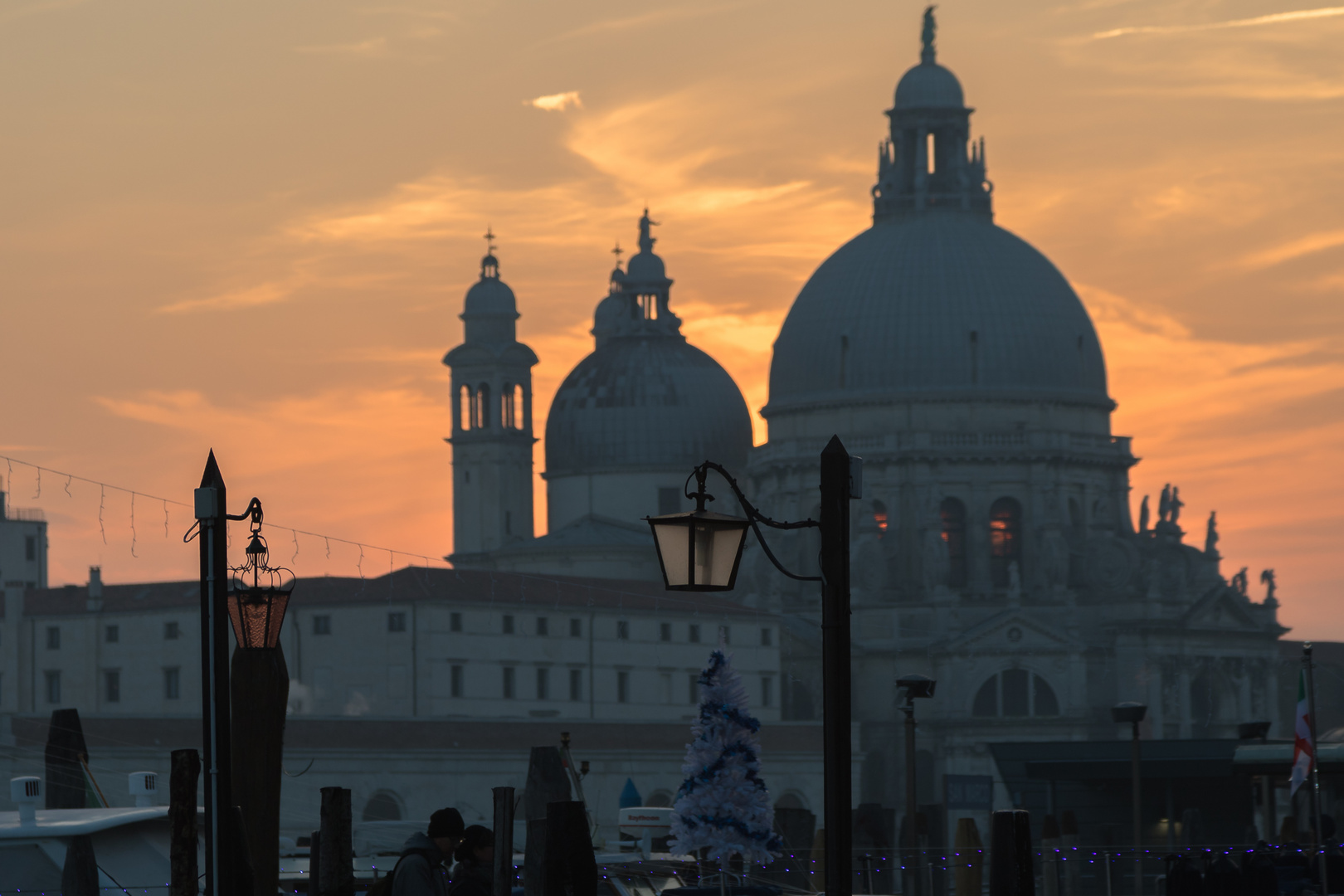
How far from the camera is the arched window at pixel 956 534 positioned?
8650 centimetres

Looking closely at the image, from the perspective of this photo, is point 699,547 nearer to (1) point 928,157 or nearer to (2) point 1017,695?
(2) point 1017,695

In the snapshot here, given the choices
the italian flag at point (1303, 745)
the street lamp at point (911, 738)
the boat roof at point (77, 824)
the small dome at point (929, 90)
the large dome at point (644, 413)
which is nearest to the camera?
the boat roof at point (77, 824)

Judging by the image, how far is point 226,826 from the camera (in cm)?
1558

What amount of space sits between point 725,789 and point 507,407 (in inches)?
2756

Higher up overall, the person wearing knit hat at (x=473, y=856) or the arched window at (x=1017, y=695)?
the arched window at (x=1017, y=695)

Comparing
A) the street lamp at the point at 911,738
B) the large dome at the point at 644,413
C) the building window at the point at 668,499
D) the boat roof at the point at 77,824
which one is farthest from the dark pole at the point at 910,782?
the large dome at the point at 644,413

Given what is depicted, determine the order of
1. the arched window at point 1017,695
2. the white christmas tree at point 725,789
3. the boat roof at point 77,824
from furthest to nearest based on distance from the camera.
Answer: the arched window at point 1017,695 < the white christmas tree at point 725,789 < the boat roof at point 77,824

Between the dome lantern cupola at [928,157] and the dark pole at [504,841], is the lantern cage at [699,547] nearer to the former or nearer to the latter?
the dark pole at [504,841]

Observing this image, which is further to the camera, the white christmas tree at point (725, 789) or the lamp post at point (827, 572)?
the white christmas tree at point (725, 789)

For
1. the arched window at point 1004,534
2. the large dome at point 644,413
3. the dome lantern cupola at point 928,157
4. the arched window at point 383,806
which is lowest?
the arched window at point 383,806

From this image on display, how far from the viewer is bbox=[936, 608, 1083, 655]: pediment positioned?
79.2 meters

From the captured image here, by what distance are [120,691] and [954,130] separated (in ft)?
127

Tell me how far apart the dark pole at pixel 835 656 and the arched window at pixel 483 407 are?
269ft

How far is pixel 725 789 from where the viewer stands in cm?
2562
